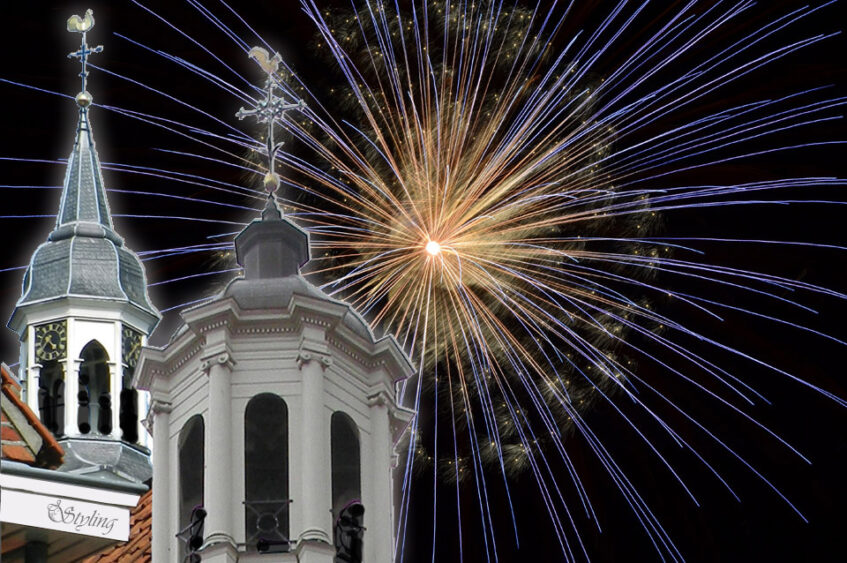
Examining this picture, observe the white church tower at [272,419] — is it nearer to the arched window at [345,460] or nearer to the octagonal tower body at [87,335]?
the arched window at [345,460]

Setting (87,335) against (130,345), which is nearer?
(87,335)

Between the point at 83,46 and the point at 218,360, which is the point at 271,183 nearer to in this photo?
the point at 218,360

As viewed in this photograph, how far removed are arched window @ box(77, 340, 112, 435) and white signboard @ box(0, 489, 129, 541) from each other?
86.8 ft

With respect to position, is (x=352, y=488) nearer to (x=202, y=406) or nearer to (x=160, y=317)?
(x=202, y=406)

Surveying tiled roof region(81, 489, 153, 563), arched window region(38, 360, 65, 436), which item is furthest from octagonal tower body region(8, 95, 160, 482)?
tiled roof region(81, 489, 153, 563)

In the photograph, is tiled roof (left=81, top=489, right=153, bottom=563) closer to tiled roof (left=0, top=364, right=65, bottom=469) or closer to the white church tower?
the white church tower

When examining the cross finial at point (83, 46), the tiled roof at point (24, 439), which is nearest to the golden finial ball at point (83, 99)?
the cross finial at point (83, 46)

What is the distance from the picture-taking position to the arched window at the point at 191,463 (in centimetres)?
4338

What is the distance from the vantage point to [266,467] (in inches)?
1694

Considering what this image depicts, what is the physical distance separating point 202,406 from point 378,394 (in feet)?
11.1

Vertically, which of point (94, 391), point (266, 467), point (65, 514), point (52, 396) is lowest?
point (65, 514)

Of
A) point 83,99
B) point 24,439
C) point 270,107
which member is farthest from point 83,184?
point 24,439

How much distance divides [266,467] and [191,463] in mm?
1541

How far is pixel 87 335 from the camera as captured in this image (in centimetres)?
5994
